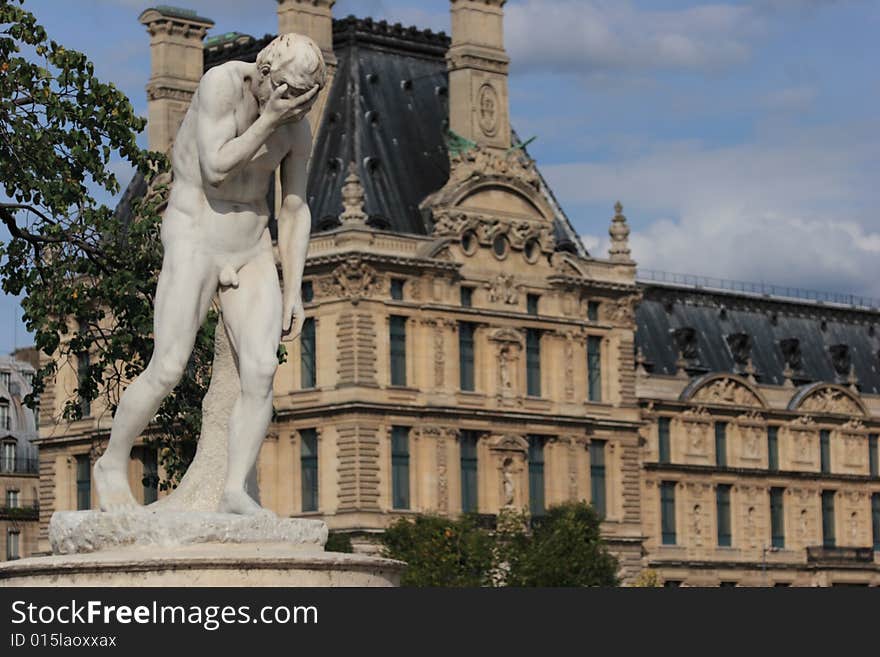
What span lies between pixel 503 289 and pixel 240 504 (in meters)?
74.1

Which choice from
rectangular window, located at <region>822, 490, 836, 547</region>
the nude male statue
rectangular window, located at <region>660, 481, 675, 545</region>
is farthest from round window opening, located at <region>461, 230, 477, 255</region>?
the nude male statue

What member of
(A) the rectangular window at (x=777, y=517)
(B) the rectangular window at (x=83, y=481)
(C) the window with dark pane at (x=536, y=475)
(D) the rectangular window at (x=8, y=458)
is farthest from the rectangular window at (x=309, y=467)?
(D) the rectangular window at (x=8, y=458)

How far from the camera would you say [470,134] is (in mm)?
99438

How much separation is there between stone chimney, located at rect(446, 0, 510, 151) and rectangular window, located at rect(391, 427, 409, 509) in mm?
11580

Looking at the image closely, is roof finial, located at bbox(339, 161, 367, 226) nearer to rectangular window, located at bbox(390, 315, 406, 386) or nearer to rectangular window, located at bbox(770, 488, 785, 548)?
rectangular window, located at bbox(390, 315, 406, 386)

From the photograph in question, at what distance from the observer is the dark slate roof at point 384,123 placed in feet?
319

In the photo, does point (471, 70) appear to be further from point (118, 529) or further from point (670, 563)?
point (118, 529)

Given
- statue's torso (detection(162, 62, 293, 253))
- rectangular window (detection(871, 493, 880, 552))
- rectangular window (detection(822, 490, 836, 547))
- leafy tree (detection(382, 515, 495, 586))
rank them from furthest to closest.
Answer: rectangular window (detection(871, 493, 880, 552))
rectangular window (detection(822, 490, 836, 547))
leafy tree (detection(382, 515, 495, 586))
statue's torso (detection(162, 62, 293, 253))

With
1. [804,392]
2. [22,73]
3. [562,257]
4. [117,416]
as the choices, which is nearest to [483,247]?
[562,257]

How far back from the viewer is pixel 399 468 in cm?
9575

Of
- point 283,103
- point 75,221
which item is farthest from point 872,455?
point 283,103

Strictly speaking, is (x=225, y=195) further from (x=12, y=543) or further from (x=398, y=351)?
(x=12, y=543)

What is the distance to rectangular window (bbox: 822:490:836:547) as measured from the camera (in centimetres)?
11944

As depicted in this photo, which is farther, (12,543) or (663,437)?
(12,543)
